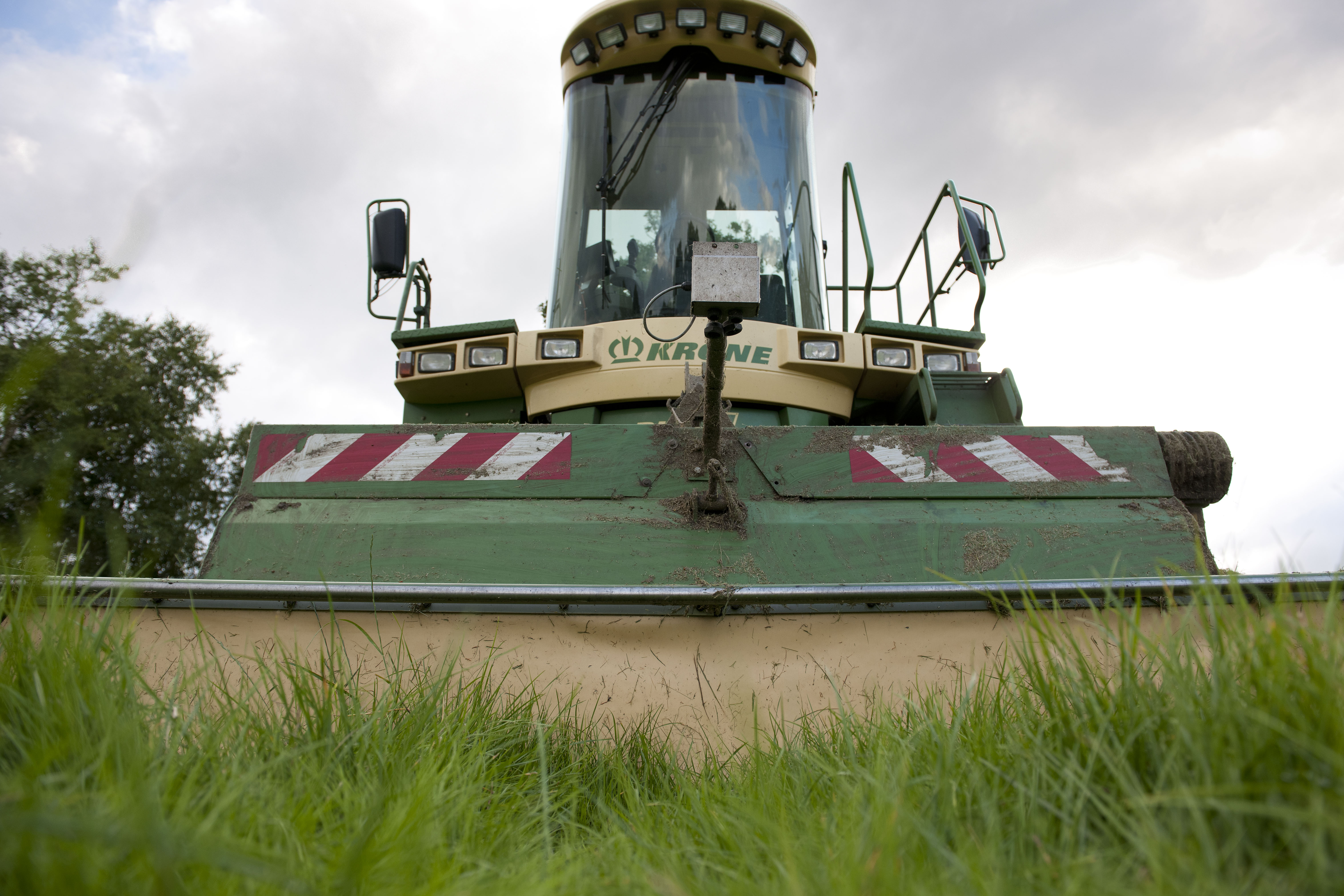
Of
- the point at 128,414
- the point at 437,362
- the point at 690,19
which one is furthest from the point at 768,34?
the point at 128,414

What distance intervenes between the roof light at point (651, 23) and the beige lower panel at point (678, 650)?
2798 millimetres

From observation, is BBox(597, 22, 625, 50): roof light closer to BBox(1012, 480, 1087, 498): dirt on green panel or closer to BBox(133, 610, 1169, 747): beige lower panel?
BBox(1012, 480, 1087, 498): dirt on green panel

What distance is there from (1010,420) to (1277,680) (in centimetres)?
→ 199

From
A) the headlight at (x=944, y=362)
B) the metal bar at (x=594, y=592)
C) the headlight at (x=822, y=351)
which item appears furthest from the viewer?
the headlight at (x=944, y=362)

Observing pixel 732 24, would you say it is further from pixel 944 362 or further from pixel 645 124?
pixel 944 362

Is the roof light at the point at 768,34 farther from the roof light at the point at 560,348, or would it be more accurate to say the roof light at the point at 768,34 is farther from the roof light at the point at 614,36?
the roof light at the point at 560,348

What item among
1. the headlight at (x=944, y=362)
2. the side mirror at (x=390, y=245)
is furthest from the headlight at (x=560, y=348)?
the headlight at (x=944, y=362)

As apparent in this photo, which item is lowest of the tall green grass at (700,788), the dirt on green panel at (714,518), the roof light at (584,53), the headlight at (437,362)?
the tall green grass at (700,788)

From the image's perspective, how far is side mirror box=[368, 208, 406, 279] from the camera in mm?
3340

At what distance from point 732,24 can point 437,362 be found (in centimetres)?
196

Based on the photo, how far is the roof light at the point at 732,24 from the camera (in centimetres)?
362

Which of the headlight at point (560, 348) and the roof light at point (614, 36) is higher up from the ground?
the roof light at point (614, 36)

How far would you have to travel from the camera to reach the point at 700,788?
4.76 ft

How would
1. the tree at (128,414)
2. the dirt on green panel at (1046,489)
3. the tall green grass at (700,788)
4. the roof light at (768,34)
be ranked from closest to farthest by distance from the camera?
the tall green grass at (700,788) < the dirt on green panel at (1046,489) < the roof light at (768,34) < the tree at (128,414)
